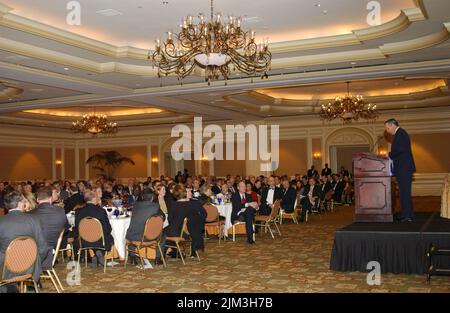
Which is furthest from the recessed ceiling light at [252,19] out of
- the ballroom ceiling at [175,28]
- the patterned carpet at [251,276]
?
the patterned carpet at [251,276]

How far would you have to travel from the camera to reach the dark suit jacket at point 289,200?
1142 centimetres

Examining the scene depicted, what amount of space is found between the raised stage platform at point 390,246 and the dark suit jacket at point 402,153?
81 centimetres

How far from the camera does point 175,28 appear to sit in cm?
870

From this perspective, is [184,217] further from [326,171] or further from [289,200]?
[326,171]

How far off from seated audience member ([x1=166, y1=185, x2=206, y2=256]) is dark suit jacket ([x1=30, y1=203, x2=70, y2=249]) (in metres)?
2.01

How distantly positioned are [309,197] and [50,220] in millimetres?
9081

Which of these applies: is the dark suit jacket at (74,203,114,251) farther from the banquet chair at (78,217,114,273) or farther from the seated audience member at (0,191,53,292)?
the seated audience member at (0,191,53,292)

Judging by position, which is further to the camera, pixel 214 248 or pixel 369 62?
pixel 369 62

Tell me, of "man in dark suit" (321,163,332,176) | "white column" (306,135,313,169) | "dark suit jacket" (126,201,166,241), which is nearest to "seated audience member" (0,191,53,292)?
"dark suit jacket" (126,201,166,241)
